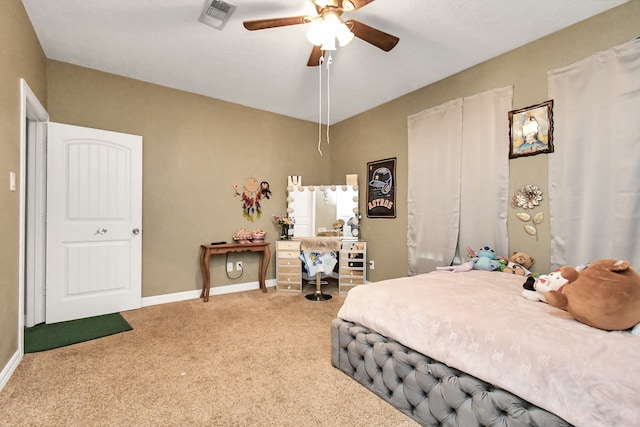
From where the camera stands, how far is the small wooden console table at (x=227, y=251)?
150 inches

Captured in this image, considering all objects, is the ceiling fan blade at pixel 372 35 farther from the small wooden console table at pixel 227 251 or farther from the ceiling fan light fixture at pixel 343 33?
the small wooden console table at pixel 227 251

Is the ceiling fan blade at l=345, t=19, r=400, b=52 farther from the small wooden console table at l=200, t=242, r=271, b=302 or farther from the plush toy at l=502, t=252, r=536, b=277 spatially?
the small wooden console table at l=200, t=242, r=271, b=302

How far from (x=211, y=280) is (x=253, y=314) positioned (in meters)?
1.05

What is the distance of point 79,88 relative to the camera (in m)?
3.28

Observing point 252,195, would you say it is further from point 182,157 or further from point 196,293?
point 196,293

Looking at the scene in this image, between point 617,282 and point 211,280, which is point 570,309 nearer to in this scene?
point 617,282

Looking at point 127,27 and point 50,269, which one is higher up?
point 127,27

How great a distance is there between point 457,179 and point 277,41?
2219 millimetres

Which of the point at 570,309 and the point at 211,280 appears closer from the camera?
the point at 570,309

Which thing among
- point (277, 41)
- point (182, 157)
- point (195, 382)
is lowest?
point (195, 382)

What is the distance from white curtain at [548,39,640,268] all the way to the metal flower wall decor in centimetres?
11

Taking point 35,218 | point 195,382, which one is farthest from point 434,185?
point 35,218

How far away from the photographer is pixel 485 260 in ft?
9.02

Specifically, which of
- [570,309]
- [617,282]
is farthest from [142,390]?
[617,282]
